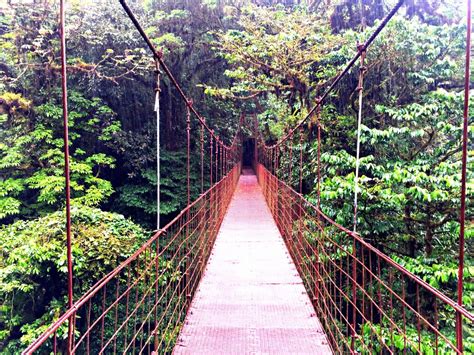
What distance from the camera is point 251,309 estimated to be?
2078 millimetres

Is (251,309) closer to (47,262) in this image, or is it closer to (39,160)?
(47,262)

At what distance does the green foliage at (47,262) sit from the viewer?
381cm

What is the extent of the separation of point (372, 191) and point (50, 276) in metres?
3.40

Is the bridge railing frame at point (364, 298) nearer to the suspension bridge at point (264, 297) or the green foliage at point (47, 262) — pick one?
the suspension bridge at point (264, 297)

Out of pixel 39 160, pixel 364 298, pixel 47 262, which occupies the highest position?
pixel 39 160

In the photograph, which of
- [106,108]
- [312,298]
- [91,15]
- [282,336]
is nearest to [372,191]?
[312,298]

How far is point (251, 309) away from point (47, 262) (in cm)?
271

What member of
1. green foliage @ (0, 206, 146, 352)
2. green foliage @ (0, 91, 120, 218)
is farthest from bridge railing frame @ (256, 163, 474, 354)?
green foliage @ (0, 91, 120, 218)

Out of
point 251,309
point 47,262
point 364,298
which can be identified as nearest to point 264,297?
point 251,309

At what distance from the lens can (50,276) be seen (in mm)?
4141

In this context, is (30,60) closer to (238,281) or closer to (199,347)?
(238,281)

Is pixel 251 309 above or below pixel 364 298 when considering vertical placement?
below

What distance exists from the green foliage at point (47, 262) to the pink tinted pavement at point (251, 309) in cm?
131

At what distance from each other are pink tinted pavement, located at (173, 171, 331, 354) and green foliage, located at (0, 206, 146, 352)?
1.31 metres
